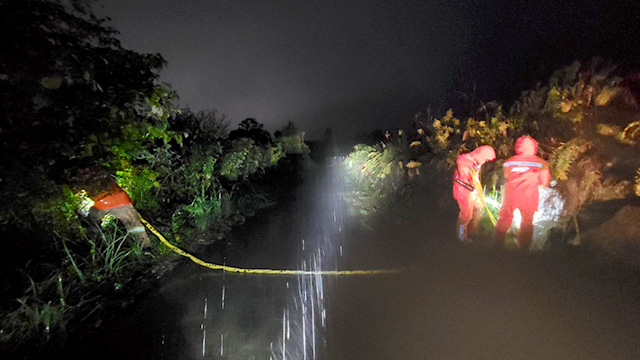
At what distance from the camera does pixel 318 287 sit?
323cm

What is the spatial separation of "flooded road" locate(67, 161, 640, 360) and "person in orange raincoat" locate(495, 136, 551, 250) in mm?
446

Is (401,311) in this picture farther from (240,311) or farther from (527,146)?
(527,146)

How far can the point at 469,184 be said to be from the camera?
399cm

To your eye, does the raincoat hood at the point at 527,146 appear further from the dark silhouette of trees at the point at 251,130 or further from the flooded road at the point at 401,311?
the dark silhouette of trees at the point at 251,130

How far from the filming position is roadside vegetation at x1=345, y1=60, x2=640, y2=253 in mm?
3504

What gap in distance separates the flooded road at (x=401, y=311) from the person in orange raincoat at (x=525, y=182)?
17.5 inches

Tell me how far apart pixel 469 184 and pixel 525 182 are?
2.40 feet

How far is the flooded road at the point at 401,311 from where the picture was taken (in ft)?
6.97

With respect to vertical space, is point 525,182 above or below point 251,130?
below

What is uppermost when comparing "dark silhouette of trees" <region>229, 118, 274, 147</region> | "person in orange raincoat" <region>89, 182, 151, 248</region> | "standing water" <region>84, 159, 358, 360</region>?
"dark silhouette of trees" <region>229, 118, 274, 147</region>

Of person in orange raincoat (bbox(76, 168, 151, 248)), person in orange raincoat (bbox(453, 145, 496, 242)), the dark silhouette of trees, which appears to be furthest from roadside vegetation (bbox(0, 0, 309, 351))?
the dark silhouette of trees

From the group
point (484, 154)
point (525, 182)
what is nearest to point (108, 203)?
point (484, 154)

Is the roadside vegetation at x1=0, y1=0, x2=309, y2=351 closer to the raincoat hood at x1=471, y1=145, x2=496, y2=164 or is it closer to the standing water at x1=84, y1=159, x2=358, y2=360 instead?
the standing water at x1=84, y1=159, x2=358, y2=360

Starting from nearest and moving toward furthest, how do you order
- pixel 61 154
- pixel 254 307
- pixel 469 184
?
pixel 61 154 < pixel 254 307 < pixel 469 184
